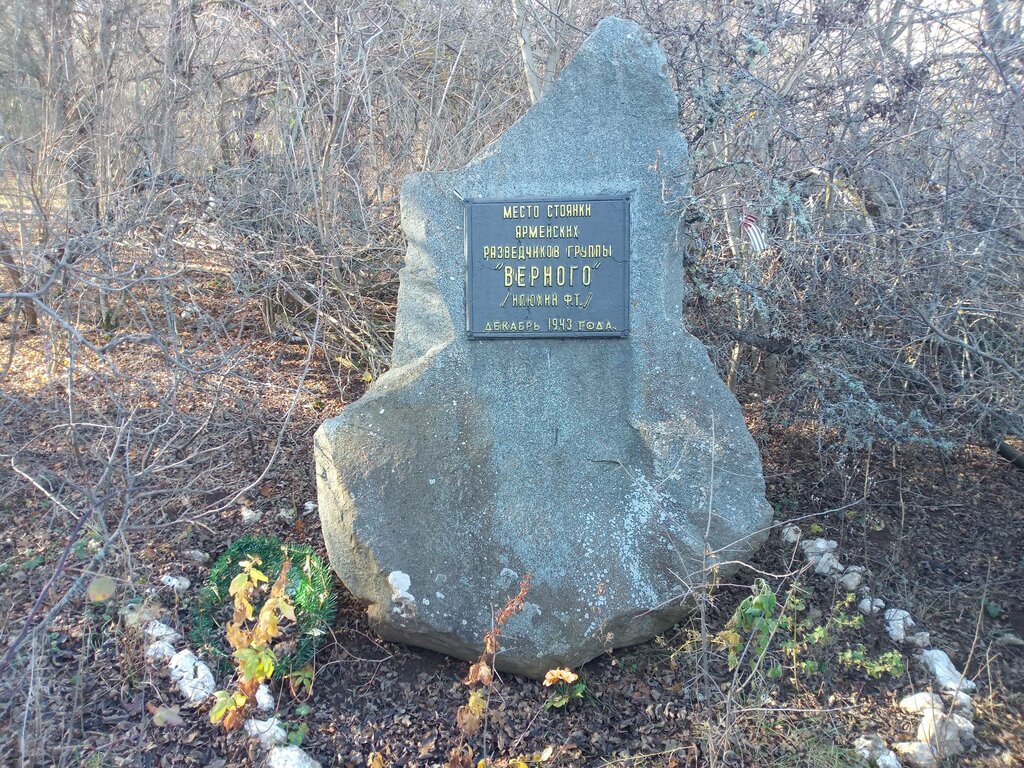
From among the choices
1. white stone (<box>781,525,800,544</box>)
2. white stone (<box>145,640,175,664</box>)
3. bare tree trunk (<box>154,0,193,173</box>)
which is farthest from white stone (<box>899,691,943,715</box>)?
bare tree trunk (<box>154,0,193,173</box>)

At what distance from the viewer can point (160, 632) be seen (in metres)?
3.17

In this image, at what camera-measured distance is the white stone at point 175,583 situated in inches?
136

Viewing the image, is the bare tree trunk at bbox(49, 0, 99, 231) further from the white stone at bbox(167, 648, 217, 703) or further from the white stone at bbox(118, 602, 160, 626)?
the white stone at bbox(167, 648, 217, 703)

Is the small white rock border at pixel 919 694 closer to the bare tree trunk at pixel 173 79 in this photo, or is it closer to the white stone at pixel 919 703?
the white stone at pixel 919 703

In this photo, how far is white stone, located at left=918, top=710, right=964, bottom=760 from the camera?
8.89 feet

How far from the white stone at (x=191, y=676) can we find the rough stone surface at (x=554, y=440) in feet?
2.08

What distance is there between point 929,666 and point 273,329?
4803mm

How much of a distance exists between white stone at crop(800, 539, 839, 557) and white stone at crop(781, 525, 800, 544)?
68mm

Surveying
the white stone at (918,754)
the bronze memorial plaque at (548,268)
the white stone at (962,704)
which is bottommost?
the white stone at (918,754)

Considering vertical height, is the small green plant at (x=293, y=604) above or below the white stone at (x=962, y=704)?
above

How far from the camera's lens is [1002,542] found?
13.2 ft

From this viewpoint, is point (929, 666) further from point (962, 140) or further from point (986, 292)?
point (962, 140)

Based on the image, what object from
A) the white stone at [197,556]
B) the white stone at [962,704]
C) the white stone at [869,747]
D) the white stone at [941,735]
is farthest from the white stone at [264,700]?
the white stone at [962,704]

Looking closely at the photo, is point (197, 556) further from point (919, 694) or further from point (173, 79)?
point (173, 79)
